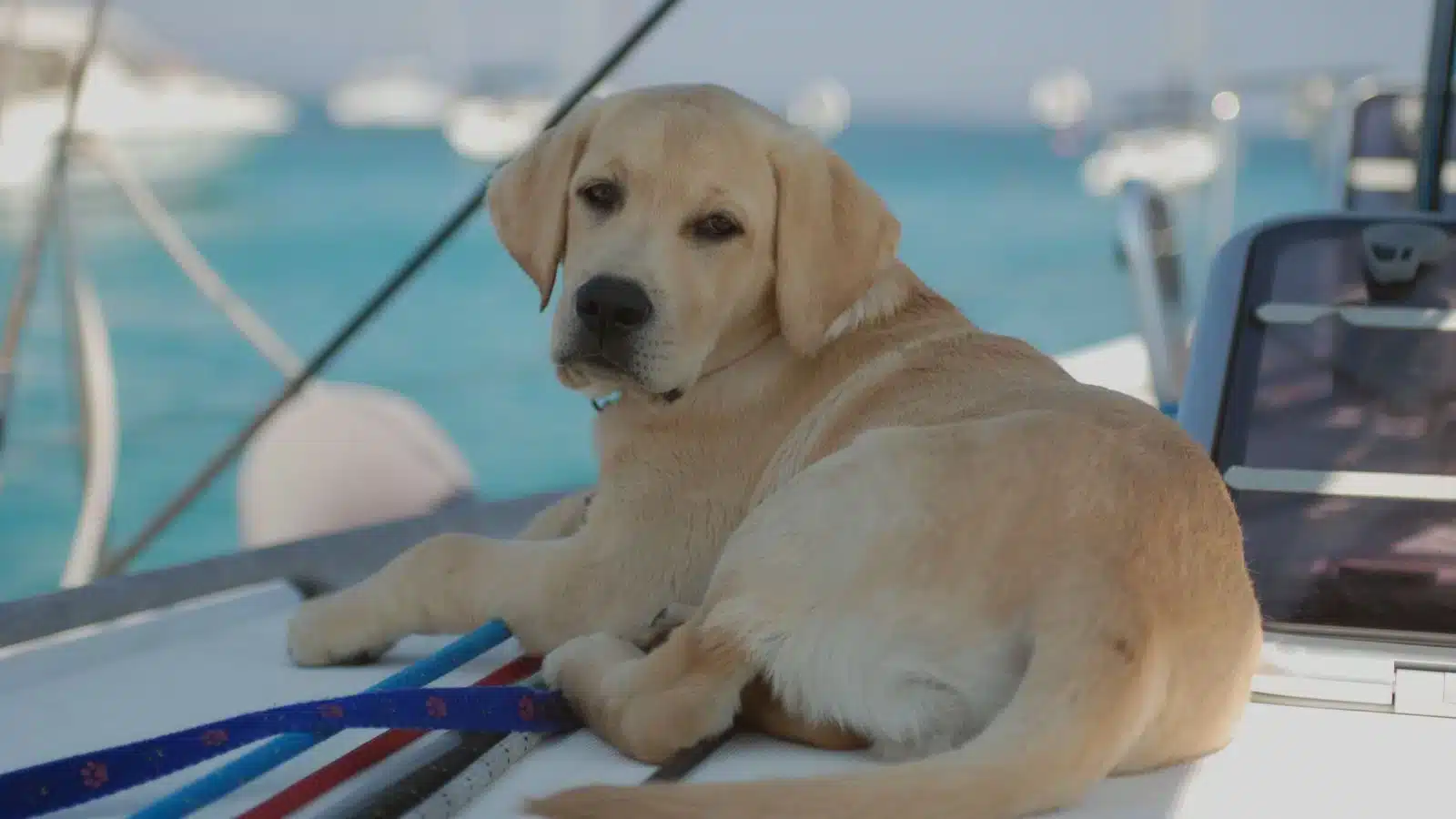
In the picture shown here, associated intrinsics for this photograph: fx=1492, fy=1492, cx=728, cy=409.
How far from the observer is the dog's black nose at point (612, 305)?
5.01 ft

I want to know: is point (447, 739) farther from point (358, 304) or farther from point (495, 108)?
point (495, 108)

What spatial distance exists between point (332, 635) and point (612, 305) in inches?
18.9

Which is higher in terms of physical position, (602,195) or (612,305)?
Answer: (602,195)

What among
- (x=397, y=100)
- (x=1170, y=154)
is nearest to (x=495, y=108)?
(x=1170, y=154)

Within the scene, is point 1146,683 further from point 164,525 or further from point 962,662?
point 164,525

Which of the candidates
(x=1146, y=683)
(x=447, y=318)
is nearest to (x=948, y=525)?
(x=1146, y=683)

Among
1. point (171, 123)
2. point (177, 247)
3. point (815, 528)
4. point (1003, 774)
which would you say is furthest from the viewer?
point (171, 123)

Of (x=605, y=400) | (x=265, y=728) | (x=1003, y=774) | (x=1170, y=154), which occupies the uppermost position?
(x=1170, y=154)

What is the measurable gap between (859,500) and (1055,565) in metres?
0.19

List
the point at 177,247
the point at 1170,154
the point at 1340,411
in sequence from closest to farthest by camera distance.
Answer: the point at 1340,411, the point at 177,247, the point at 1170,154

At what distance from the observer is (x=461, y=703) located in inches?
51.9

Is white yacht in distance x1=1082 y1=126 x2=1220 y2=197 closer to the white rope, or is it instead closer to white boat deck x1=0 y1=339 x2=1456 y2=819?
the white rope

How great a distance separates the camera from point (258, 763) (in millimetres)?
1240

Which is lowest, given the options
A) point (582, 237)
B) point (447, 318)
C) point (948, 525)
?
point (948, 525)
